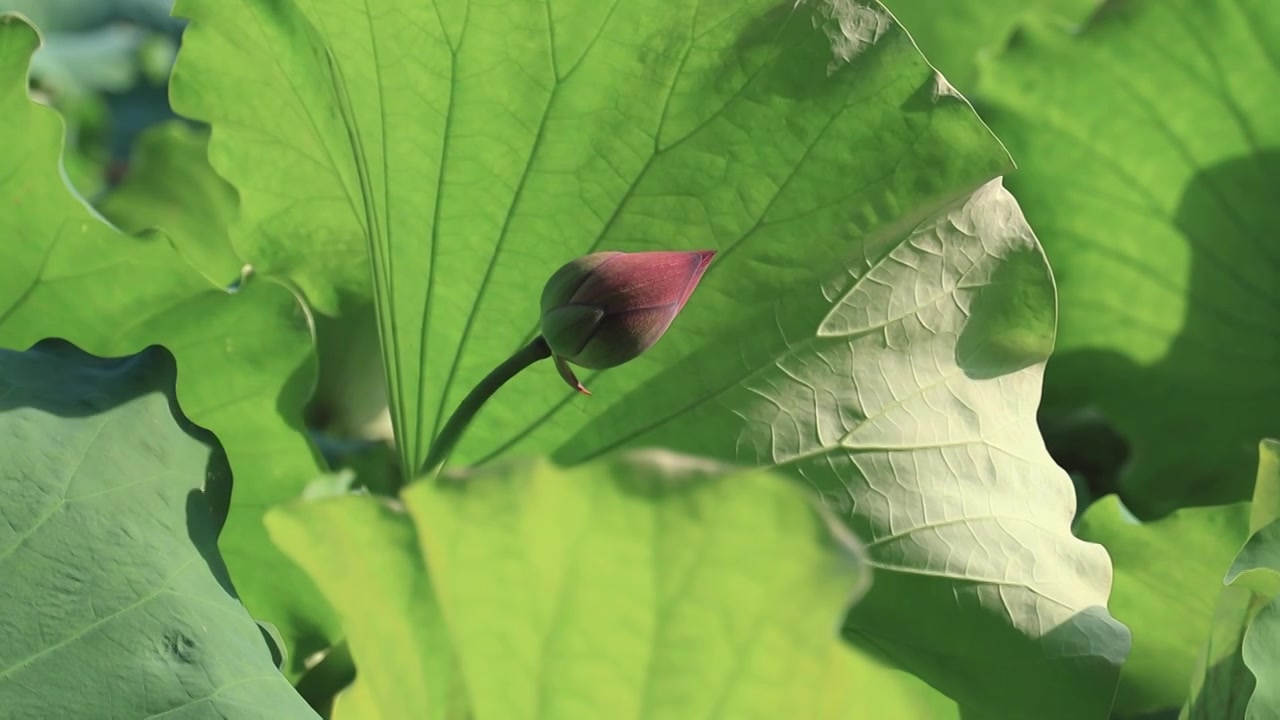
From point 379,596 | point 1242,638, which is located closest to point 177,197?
point 379,596

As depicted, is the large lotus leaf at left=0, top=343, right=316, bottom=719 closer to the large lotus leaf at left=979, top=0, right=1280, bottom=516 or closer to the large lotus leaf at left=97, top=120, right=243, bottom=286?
the large lotus leaf at left=97, top=120, right=243, bottom=286

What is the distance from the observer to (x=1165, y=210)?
0.80 meters

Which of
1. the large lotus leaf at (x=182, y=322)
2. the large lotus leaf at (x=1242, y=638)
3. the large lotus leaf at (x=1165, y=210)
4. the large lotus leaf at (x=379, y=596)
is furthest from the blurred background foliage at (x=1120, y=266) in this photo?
the large lotus leaf at (x=379, y=596)

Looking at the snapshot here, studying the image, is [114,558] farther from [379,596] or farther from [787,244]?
[787,244]

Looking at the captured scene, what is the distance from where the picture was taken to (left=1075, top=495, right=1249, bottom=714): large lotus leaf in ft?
1.81

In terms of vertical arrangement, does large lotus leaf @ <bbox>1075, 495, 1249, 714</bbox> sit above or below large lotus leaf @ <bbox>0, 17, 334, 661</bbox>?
above

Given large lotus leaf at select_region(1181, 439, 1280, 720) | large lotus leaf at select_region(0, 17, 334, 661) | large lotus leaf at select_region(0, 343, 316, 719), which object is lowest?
large lotus leaf at select_region(0, 17, 334, 661)

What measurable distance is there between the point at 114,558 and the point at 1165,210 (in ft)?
2.27

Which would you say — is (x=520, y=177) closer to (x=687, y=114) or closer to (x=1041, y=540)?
(x=687, y=114)

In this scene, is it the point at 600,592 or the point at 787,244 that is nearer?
the point at 600,592

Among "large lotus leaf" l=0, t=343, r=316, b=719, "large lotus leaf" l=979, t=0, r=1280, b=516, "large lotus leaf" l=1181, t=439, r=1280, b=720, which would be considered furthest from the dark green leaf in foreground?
"large lotus leaf" l=979, t=0, r=1280, b=516

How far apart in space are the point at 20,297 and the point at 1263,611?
21.4 inches

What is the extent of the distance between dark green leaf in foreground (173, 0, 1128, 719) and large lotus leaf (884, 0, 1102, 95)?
1.74 ft

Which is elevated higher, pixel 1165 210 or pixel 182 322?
pixel 1165 210
